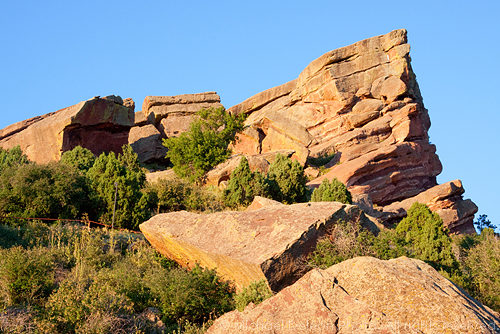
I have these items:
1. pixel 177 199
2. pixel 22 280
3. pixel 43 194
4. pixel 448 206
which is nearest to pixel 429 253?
pixel 177 199

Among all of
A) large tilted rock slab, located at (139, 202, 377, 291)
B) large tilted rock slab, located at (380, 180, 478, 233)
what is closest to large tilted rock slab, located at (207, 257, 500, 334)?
large tilted rock slab, located at (139, 202, 377, 291)

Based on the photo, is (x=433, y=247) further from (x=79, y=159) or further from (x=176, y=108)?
(x=176, y=108)

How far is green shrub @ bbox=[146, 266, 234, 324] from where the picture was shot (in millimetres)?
11102

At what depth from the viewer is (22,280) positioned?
11258mm

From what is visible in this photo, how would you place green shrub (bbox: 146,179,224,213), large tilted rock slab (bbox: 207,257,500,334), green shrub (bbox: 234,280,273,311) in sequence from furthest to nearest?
green shrub (bbox: 146,179,224,213), green shrub (bbox: 234,280,273,311), large tilted rock slab (bbox: 207,257,500,334)

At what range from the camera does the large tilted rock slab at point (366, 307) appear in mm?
8453

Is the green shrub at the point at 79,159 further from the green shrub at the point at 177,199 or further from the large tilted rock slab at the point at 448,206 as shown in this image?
the large tilted rock slab at the point at 448,206

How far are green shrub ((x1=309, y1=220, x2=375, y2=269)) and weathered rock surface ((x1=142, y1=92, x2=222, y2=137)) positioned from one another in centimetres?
3689

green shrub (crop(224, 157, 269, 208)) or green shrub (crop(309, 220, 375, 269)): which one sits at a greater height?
green shrub (crop(224, 157, 269, 208))

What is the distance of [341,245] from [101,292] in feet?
17.1

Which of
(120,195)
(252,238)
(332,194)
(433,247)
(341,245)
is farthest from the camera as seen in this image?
(332,194)

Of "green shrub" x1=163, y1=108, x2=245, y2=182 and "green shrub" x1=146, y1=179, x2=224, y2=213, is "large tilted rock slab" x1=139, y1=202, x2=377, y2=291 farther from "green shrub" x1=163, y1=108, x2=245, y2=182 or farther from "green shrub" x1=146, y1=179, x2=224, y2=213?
"green shrub" x1=163, y1=108, x2=245, y2=182

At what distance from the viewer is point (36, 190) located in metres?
19.6

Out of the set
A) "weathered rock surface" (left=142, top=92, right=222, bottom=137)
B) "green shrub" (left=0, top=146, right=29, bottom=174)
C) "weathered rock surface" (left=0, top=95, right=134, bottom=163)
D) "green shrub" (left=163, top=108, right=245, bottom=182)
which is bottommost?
"green shrub" (left=163, top=108, right=245, bottom=182)
